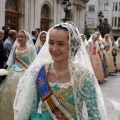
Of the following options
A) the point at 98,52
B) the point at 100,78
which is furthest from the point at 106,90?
the point at 98,52

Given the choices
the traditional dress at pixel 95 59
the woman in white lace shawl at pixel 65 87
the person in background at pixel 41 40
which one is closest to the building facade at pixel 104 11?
the traditional dress at pixel 95 59

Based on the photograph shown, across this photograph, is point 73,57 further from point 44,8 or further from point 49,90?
point 44,8

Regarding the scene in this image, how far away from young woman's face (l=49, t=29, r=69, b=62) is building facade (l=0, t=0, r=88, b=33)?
44.3 ft

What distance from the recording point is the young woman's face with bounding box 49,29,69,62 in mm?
2154

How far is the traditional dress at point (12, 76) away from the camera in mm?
4738

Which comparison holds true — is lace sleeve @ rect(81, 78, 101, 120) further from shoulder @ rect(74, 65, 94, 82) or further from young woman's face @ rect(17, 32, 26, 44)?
young woman's face @ rect(17, 32, 26, 44)

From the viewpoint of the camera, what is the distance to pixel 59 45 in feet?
7.09

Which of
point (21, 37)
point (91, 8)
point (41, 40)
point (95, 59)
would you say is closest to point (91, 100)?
point (21, 37)

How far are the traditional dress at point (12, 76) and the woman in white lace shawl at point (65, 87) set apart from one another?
246 cm

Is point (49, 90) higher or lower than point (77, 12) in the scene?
lower

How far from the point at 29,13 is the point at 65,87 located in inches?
669

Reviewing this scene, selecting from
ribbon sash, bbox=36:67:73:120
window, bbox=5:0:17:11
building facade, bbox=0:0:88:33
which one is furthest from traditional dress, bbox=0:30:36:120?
window, bbox=5:0:17:11

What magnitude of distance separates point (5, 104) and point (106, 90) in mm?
4088

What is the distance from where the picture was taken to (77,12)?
88.6ft
